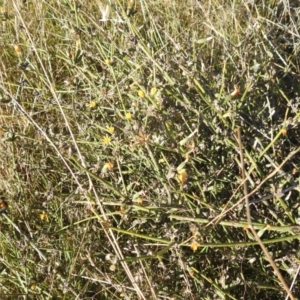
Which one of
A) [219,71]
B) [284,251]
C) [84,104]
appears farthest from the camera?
[219,71]

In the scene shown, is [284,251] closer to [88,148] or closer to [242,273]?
[242,273]

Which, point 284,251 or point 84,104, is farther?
point 84,104

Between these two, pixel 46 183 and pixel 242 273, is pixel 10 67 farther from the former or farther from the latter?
pixel 242 273

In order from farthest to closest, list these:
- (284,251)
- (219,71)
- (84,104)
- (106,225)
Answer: (219,71) < (84,104) < (284,251) < (106,225)

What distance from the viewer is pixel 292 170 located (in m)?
1.32

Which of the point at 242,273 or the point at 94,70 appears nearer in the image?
the point at 242,273

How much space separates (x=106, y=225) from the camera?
1190 mm

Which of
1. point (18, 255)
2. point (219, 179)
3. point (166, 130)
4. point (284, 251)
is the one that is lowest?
point (18, 255)

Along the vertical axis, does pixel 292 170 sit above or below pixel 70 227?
above

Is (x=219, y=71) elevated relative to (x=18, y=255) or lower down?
elevated

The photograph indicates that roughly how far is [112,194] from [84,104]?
34 cm

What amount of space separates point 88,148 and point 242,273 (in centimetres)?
62

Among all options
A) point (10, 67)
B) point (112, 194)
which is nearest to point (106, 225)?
point (112, 194)

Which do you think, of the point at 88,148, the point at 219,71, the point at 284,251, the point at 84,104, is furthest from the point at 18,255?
the point at 219,71
